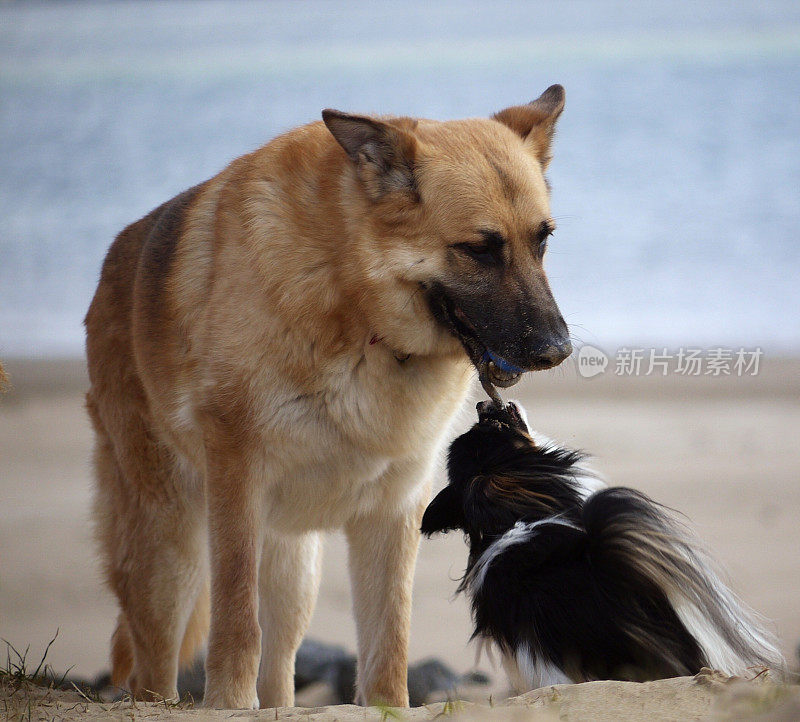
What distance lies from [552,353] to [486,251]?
1.42 ft

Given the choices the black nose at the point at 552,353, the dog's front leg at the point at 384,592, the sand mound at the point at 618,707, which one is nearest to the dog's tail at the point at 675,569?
the sand mound at the point at 618,707

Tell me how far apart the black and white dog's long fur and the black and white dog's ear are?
0.52 ft

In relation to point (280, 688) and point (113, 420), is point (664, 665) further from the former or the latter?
point (113, 420)

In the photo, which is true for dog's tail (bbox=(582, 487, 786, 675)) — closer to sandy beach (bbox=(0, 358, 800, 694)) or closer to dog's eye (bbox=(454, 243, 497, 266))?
sandy beach (bbox=(0, 358, 800, 694))

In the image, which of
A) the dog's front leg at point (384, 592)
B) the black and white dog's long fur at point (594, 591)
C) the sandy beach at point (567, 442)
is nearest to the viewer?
the black and white dog's long fur at point (594, 591)

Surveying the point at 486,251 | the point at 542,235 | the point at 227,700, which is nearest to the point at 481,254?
the point at 486,251

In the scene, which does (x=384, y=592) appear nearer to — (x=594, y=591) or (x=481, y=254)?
(x=594, y=591)

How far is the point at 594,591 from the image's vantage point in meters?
3.11

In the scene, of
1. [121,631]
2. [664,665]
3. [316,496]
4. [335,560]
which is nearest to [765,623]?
[664,665]

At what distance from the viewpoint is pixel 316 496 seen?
12.4ft

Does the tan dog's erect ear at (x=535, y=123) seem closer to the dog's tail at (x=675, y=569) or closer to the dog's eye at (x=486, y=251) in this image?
the dog's eye at (x=486, y=251)

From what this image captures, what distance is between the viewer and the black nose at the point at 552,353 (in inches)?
124

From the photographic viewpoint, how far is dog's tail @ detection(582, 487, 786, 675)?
307 cm

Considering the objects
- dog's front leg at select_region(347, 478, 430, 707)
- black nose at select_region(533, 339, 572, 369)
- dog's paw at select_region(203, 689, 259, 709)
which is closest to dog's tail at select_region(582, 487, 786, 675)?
black nose at select_region(533, 339, 572, 369)
